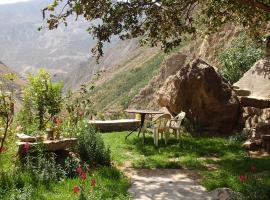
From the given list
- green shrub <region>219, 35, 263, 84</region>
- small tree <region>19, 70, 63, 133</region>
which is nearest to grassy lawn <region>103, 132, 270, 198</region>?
small tree <region>19, 70, 63, 133</region>

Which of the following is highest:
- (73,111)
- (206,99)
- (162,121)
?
(206,99)

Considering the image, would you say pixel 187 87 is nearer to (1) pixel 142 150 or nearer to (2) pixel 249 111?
(2) pixel 249 111

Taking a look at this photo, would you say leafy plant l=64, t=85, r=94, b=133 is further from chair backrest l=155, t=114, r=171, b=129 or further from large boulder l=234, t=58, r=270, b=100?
large boulder l=234, t=58, r=270, b=100

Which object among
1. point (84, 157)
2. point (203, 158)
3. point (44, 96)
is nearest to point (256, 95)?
point (203, 158)

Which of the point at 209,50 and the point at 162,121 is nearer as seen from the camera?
the point at 162,121

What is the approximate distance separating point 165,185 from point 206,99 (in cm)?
634

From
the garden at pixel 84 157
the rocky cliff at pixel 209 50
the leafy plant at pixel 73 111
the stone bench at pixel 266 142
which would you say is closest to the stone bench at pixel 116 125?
the leafy plant at pixel 73 111

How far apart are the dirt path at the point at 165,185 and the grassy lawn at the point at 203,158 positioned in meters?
0.28

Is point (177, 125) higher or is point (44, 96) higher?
point (44, 96)

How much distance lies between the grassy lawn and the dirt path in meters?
0.28

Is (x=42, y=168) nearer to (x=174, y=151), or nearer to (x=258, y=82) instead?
(x=174, y=151)

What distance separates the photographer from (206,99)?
14.5 meters

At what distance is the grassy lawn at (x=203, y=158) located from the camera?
8.98 m

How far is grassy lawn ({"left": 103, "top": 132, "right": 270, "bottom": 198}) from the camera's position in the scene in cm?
898
